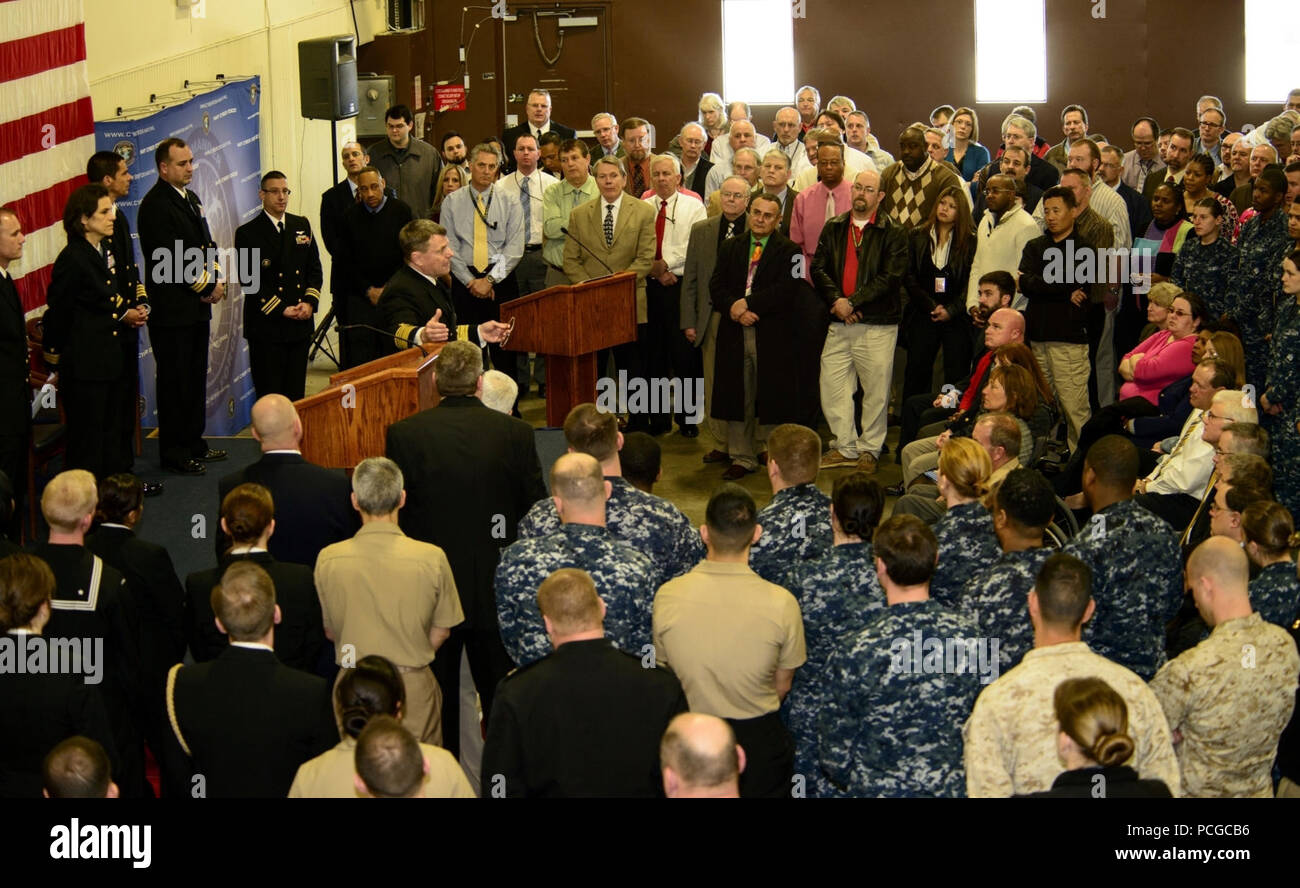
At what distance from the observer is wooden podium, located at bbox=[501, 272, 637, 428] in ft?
30.0

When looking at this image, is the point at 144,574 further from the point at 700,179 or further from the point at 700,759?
the point at 700,179

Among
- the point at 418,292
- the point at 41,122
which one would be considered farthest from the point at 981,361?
the point at 41,122

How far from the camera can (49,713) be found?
166 inches

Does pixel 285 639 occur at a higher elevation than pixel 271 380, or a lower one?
lower

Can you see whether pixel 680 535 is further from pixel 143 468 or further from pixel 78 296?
pixel 143 468

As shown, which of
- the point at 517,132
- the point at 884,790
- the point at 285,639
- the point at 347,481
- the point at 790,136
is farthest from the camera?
the point at 517,132

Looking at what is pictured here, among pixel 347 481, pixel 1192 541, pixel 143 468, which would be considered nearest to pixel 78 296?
pixel 143 468

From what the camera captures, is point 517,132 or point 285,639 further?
point 517,132

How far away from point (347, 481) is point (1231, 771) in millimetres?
3143

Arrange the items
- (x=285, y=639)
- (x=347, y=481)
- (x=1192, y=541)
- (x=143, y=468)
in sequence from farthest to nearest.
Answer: (x=143, y=468) → (x=1192, y=541) → (x=347, y=481) → (x=285, y=639)

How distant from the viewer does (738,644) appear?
14.1 feet

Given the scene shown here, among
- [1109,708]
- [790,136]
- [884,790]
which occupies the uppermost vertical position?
[790,136]

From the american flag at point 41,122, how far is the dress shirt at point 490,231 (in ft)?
8.03

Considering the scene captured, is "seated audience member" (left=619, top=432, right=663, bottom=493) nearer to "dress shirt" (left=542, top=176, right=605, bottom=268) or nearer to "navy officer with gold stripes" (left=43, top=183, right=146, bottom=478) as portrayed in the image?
"navy officer with gold stripes" (left=43, top=183, right=146, bottom=478)
